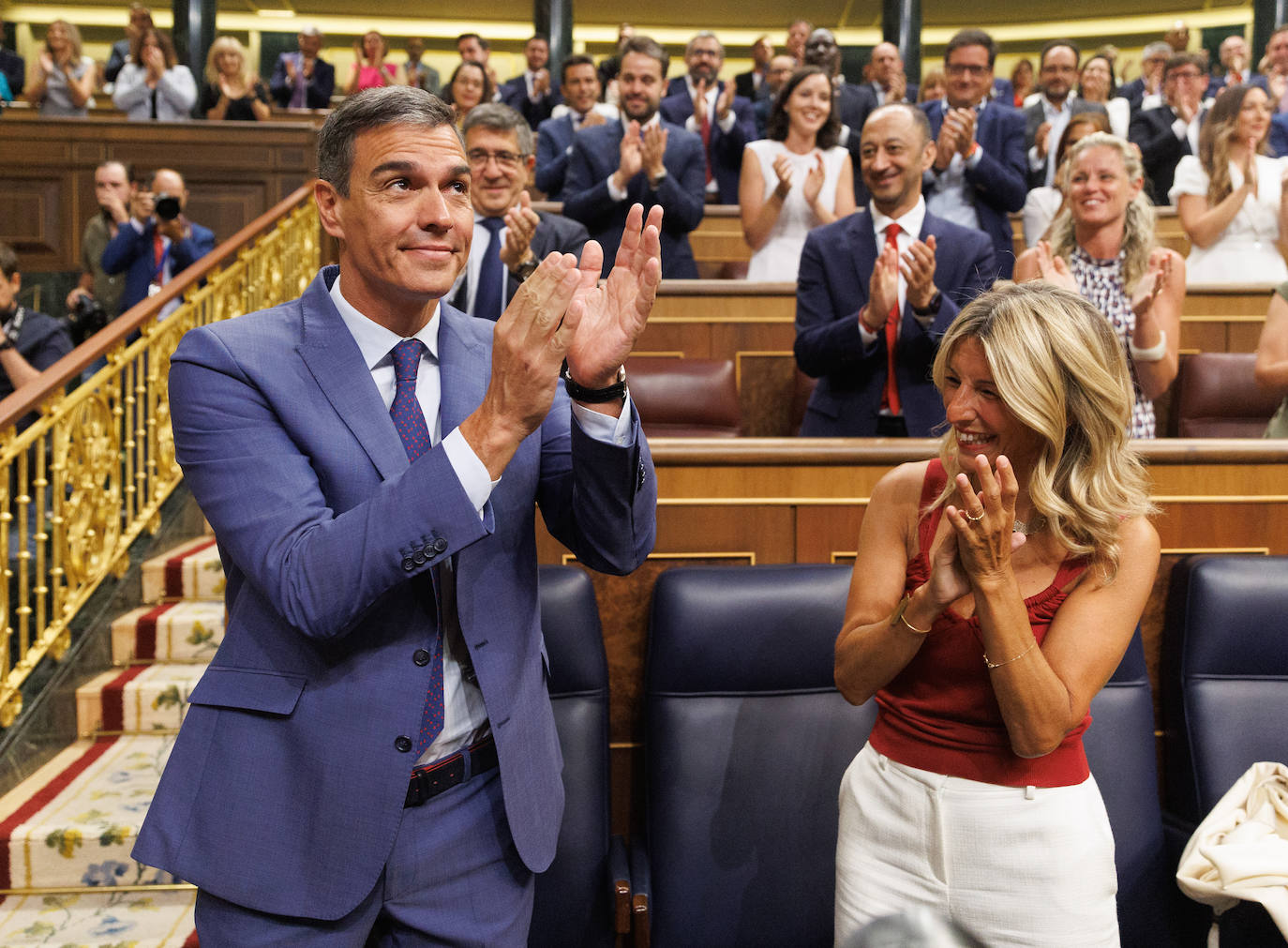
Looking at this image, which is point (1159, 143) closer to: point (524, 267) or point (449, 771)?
point (524, 267)

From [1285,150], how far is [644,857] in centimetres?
423

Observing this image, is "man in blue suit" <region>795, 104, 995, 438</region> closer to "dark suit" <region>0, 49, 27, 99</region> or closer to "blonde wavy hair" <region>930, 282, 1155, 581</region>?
"blonde wavy hair" <region>930, 282, 1155, 581</region>

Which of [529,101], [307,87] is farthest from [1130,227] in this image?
[307,87]

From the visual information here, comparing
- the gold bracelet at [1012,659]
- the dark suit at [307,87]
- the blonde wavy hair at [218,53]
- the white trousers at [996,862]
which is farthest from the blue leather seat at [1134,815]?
the dark suit at [307,87]

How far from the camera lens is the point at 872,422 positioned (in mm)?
2262

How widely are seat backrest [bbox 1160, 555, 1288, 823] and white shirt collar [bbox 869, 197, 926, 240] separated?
99 cm

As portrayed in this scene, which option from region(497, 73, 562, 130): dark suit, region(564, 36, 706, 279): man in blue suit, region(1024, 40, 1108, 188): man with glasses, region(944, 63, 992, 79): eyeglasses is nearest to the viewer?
region(564, 36, 706, 279): man in blue suit

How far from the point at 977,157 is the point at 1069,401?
2.53 m

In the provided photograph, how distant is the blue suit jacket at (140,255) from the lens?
13.5 ft

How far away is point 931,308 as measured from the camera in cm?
211

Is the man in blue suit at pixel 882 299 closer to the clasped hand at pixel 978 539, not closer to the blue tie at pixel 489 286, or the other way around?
the blue tie at pixel 489 286

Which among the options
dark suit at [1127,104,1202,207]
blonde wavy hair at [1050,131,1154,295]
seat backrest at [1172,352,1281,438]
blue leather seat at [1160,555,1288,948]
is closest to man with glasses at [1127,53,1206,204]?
dark suit at [1127,104,1202,207]

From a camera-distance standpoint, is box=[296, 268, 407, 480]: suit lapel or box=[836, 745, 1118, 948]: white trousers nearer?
box=[296, 268, 407, 480]: suit lapel

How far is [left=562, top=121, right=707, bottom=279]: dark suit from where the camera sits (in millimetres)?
3262
